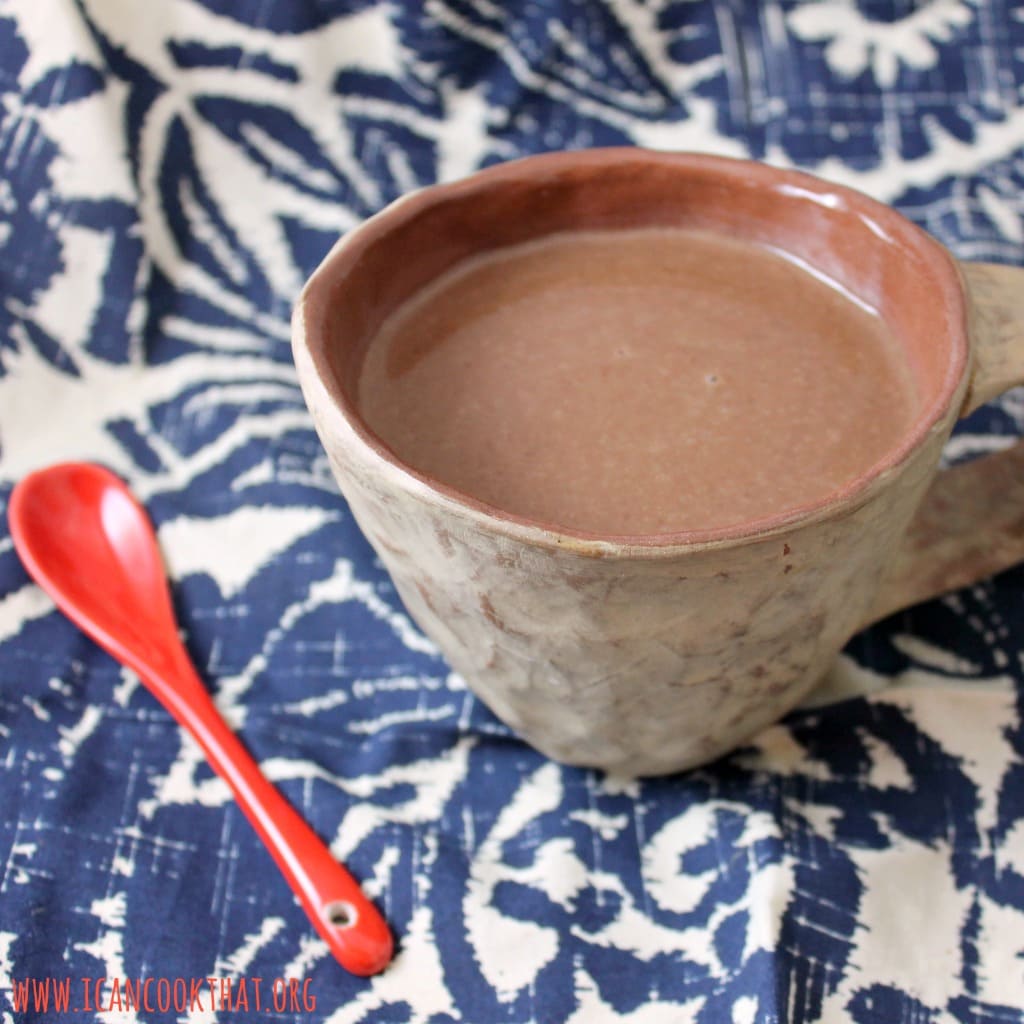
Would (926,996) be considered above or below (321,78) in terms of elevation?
below

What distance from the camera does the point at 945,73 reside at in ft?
3.19

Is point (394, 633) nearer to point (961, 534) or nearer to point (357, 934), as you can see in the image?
point (357, 934)

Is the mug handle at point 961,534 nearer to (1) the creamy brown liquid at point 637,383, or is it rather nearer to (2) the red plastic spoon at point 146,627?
(1) the creamy brown liquid at point 637,383

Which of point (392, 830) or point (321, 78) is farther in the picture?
point (321, 78)

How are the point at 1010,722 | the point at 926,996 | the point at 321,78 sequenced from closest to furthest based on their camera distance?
the point at 926,996, the point at 1010,722, the point at 321,78

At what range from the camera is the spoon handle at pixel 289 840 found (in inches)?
24.7

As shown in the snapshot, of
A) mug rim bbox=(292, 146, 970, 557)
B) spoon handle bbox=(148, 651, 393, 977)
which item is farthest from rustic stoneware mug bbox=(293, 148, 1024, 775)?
spoon handle bbox=(148, 651, 393, 977)

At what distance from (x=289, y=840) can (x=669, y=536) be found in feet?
0.97

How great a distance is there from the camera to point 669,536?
0.49 m

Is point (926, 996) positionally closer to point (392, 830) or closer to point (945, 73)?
point (392, 830)

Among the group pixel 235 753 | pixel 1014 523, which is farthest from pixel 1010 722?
pixel 235 753

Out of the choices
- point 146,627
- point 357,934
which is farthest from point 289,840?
point 146,627

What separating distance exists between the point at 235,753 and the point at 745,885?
281 mm

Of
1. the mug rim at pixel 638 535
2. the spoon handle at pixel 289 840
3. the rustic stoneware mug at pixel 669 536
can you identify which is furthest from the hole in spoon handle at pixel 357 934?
the mug rim at pixel 638 535
